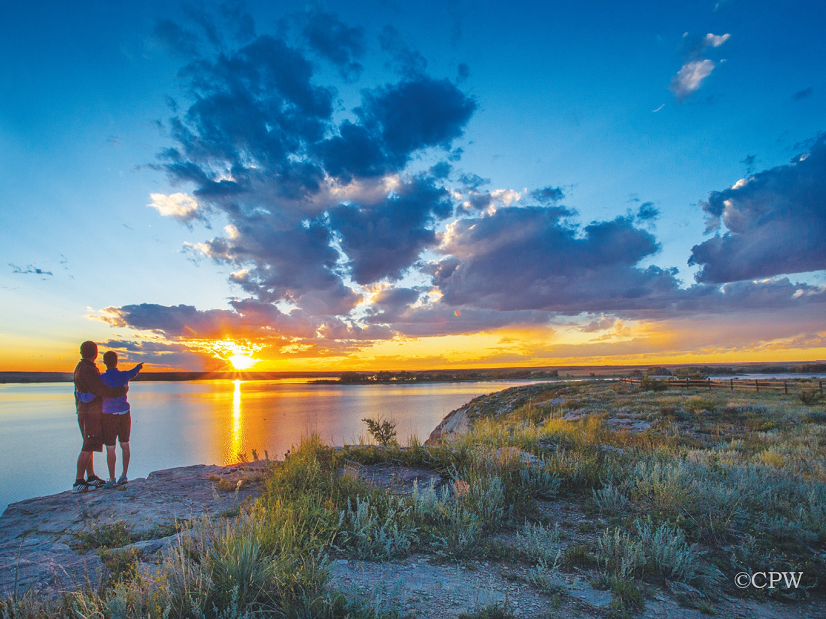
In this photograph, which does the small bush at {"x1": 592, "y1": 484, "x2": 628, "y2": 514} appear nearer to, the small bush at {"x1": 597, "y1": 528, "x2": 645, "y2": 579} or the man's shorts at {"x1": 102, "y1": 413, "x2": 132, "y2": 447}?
the small bush at {"x1": 597, "y1": 528, "x2": 645, "y2": 579}

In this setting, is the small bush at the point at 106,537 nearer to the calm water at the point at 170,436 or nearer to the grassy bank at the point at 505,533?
the grassy bank at the point at 505,533

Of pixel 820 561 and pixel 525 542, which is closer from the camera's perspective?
pixel 820 561

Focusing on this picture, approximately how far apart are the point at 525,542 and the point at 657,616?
1.38 metres

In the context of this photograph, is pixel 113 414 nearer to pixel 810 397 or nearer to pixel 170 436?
pixel 170 436

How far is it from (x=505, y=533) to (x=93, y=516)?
5.57m

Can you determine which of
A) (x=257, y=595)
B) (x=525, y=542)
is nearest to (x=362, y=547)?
(x=257, y=595)

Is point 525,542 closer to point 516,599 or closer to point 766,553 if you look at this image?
point 516,599

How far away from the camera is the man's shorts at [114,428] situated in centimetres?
738

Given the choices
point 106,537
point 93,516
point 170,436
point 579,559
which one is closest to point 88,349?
point 93,516

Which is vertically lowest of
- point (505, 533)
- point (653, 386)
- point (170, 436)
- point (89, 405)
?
point (170, 436)

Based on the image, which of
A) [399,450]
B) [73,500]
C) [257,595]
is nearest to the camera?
[257,595]

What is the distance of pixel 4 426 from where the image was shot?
71.4 ft

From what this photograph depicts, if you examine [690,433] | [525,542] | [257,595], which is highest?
[257,595]

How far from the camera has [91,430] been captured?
724 centimetres
